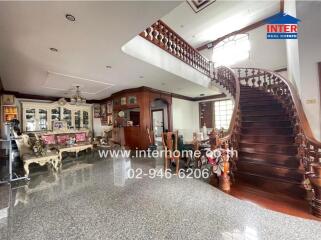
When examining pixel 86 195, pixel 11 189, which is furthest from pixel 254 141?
pixel 11 189

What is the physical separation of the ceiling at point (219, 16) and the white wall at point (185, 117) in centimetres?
330

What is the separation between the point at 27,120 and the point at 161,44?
689 cm

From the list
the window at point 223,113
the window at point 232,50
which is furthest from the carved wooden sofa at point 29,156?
the window at point 223,113

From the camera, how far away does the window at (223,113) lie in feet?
29.0

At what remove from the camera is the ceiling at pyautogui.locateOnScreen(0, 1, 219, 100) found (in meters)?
2.06

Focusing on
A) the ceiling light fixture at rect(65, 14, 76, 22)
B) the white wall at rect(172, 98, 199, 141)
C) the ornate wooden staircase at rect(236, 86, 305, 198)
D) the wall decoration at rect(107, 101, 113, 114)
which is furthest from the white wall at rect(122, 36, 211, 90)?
the wall decoration at rect(107, 101, 113, 114)

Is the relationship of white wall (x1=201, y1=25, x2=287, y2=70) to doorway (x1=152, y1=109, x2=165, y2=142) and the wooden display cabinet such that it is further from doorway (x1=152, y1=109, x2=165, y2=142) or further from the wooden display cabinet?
the wooden display cabinet

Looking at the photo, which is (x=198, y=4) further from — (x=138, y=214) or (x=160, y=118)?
(x=138, y=214)

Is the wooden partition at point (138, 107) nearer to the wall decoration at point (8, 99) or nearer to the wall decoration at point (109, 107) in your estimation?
the wall decoration at point (109, 107)

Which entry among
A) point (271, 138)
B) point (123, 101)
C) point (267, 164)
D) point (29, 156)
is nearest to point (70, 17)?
point (29, 156)

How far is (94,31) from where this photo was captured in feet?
8.38

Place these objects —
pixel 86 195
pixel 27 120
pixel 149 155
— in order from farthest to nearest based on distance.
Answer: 1. pixel 27 120
2. pixel 149 155
3. pixel 86 195

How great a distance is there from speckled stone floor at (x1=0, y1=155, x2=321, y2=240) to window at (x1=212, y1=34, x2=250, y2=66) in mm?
5838

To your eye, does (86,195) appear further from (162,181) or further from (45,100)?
(45,100)
